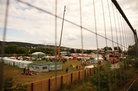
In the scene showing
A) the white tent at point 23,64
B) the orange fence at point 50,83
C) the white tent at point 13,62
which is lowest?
the orange fence at point 50,83

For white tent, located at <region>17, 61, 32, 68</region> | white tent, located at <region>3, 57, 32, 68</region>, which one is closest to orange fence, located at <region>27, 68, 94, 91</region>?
white tent, located at <region>3, 57, 32, 68</region>

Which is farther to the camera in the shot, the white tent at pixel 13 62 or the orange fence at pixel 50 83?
the orange fence at pixel 50 83

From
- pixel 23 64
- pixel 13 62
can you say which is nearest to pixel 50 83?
pixel 13 62

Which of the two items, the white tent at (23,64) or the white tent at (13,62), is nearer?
the white tent at (13,62)

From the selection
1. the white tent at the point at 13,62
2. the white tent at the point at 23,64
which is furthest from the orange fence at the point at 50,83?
the white tent at the point at 23,64

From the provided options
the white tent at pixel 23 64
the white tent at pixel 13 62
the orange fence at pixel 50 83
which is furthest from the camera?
the white tent at pixel 23 64

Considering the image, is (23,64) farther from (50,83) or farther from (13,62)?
(13,62)

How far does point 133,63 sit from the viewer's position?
15.6m

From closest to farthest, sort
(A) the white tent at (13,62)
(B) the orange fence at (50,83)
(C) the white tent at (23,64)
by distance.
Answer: (A) the white tent at (13,62)
(B) the orange fence at (50,83)
(C) the white tent at (23,64)

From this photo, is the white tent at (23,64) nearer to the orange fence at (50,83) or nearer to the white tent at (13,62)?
the white tent at (13,62)

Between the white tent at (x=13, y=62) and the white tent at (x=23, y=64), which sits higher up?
the white tent at (x=13, y=62)

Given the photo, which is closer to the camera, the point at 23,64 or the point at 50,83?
the point at 50,83

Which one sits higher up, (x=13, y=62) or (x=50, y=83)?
(x=13, y=62)

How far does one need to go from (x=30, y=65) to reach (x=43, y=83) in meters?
9.23
